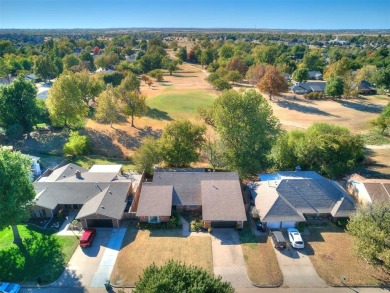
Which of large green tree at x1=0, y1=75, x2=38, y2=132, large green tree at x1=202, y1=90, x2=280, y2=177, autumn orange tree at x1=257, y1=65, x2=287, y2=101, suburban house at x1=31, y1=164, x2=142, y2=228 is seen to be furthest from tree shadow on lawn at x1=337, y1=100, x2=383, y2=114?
large green tree at x1=0, y1=75, x2=38, y2=132

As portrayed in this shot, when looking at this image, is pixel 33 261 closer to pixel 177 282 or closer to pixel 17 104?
pixel 177 282

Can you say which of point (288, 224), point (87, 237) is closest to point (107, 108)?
point (87, 237)

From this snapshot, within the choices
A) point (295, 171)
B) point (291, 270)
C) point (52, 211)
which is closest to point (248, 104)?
point (295, 171)

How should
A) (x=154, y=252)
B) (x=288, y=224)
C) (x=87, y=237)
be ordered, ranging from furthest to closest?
(x=288, y=224), (x=87, y=237), (x=154, y=252)

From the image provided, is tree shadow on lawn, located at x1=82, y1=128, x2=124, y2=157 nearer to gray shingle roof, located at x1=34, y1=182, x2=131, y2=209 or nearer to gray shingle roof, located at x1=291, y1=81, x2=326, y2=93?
gray shingle roof, located at x1=34, y1=182, x2=131, y2=209

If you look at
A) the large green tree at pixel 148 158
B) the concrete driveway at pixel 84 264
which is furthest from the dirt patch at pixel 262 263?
the large green tree at pixel 148 158

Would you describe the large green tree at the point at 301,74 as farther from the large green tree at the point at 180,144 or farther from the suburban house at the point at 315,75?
the large green tree at the point at 180,144
